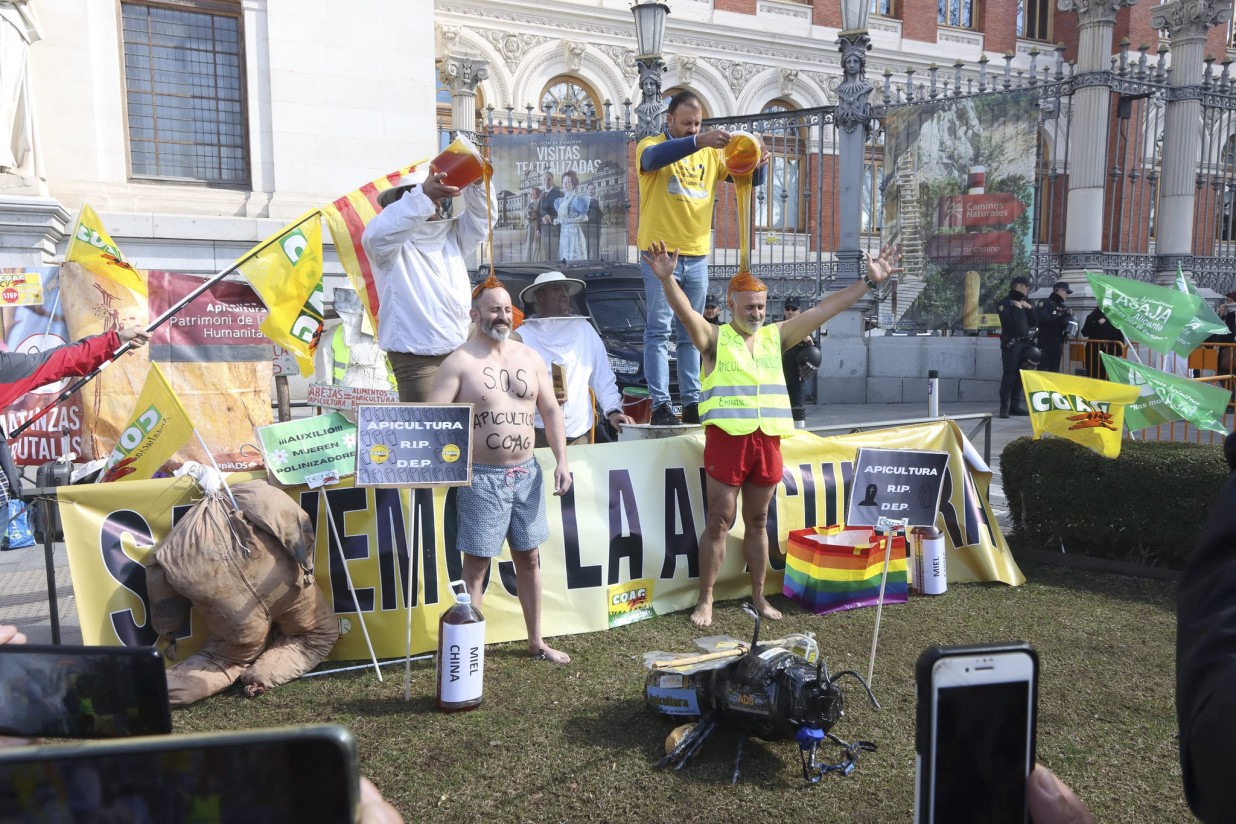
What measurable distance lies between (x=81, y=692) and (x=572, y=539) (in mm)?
4431

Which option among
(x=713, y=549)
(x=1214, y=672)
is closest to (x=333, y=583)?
(x=713, y=549)

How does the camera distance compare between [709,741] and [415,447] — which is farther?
[415,447]

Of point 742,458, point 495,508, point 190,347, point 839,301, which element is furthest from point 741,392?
point 190,347

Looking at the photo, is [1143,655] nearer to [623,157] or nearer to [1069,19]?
[623,157]

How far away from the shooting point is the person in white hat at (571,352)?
24.3 ft

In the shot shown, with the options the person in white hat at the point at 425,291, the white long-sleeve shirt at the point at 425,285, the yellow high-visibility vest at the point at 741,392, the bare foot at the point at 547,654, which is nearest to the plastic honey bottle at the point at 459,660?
the bare foot at the point at 547,654

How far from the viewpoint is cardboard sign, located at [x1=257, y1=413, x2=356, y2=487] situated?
507cm

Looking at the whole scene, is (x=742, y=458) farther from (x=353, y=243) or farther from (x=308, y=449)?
(x=353, y=243)

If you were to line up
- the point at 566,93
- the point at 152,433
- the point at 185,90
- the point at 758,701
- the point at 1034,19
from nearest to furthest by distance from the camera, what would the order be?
the point at 758,701 < the point at 152,433 < the point at 185,90 < the point at 566,93 < the point at 1034,19

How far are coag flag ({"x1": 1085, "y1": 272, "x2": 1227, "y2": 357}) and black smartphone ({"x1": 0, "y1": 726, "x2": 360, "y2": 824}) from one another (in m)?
6.72

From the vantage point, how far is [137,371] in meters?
9.23

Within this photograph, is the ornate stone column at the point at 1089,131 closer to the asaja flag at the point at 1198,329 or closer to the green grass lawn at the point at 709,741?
the asaja flag at the point at 1198,329

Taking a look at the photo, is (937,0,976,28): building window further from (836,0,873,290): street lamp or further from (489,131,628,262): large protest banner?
(836,0,873,290): street lamp

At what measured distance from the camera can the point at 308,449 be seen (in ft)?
16.9
